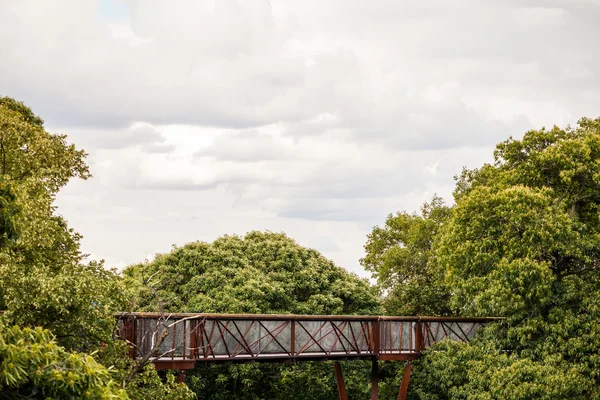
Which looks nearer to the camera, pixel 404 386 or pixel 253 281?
pixel 404 386

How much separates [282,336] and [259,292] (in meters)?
5.96

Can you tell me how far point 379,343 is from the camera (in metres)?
22.2

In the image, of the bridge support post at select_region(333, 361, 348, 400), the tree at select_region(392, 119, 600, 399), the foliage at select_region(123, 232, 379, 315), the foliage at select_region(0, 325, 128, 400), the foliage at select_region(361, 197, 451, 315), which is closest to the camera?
the foliage at select_region(0, 325, 128, 400)

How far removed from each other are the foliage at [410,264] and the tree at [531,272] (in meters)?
6.61

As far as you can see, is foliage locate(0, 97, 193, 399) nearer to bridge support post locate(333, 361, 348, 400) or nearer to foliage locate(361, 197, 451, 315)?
bridge support post locate(333, 361, 348, 400)

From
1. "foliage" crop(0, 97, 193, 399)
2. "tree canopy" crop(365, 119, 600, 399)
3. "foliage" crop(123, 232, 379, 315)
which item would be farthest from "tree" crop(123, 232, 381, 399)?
"foliage" crop(0, 97, 193, 399)

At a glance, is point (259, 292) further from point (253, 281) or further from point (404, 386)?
point (404, 386)

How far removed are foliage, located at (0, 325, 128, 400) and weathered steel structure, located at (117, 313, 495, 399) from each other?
650 centimetres

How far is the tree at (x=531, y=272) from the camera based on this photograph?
2020 centimetres

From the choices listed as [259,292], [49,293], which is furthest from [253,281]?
[49,293]

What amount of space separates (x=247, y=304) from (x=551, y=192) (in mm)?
10418

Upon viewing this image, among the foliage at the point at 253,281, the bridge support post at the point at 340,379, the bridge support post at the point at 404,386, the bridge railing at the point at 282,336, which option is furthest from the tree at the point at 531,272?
the foliage at the point at 253,281

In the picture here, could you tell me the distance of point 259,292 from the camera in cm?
2564

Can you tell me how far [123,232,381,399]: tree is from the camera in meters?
25.7
